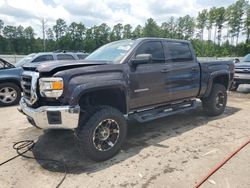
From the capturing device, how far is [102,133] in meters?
4.38

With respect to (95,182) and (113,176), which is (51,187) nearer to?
(95,182)

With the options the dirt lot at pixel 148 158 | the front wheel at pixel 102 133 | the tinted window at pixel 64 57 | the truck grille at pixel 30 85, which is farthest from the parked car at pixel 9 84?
the front wheel at pixel 102 133

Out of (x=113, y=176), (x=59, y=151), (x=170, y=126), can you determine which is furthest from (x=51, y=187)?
(x=170, y=126)

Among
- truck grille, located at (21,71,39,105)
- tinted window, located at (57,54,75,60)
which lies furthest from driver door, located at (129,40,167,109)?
tinted window, located at (57,54,75,60)

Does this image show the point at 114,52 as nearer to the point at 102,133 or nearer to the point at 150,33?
the point at 102,133

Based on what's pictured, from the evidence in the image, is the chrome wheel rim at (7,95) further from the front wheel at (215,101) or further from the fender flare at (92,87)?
the front wheel at (215,101)

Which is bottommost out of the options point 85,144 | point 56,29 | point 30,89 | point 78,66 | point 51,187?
point 51,187

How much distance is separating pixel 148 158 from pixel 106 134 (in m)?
0.76

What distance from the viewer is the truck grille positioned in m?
4.20

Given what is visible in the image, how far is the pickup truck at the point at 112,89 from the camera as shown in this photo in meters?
4.01

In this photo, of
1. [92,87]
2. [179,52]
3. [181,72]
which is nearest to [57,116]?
[92,87]

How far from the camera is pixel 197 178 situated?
148 inches

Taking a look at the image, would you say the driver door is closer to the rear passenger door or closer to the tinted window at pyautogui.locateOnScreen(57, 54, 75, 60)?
the rear passenger door

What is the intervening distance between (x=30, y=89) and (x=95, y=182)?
6.00ft
